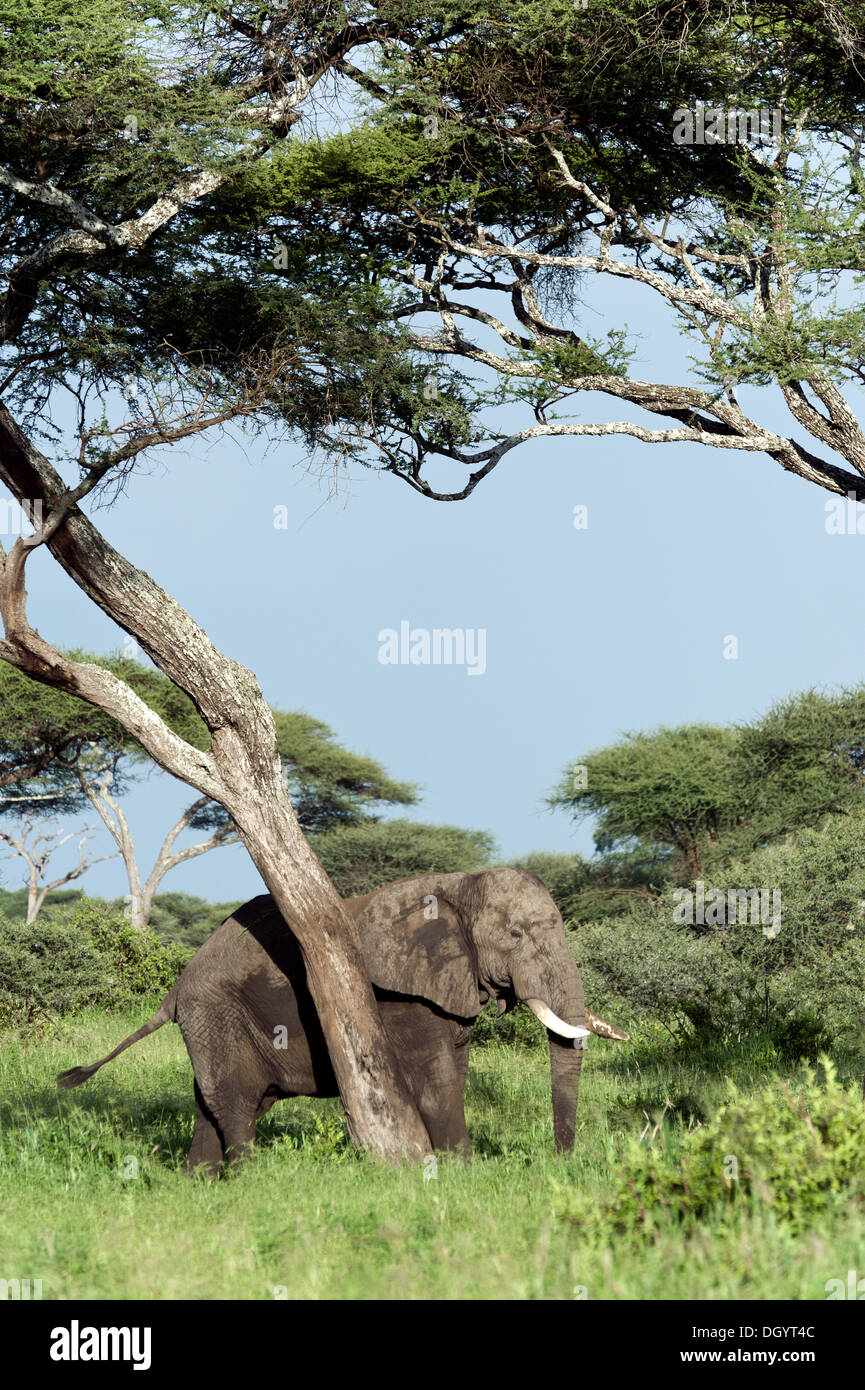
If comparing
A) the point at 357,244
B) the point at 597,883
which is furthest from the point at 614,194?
the point at 597,883

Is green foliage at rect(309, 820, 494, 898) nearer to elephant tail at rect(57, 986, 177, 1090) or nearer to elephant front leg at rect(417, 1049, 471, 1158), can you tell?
elephant tail at rect(57, 986, 177, 1090)

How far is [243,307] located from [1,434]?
325 cm

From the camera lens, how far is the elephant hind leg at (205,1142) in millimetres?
8664

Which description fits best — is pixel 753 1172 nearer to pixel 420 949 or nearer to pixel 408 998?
pixel 420 949

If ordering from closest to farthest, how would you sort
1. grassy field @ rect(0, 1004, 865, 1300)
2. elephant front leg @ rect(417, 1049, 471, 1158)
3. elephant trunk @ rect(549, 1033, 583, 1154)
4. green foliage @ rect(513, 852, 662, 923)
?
grassy field @ rect(0, 1004, 865, 1300) < elephant trunk @ rect(549, 1033, 583, 1154) < elephant front leg @ rect(417, 1049, 471, 1158) < green foliage @ rect(513, 852, 662, 923)

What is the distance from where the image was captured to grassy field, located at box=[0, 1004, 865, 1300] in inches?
185

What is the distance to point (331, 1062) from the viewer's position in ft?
29.2

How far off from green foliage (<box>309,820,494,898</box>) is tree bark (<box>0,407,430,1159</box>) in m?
20.8

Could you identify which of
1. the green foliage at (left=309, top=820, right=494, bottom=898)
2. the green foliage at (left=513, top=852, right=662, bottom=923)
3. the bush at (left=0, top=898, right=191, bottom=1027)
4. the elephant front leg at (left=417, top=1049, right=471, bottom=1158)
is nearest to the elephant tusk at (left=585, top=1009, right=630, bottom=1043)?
the elephant front leg at (left=417, top=1049, right=471, bottom=1158)

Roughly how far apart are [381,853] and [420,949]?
2201 centimetres

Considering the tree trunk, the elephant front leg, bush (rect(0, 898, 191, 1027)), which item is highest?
the tree trunk

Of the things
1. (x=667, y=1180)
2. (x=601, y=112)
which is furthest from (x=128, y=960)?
(x=667, y=1180)

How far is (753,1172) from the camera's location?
540 cm

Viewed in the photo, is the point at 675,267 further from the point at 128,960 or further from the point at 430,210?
the point at 128,960
